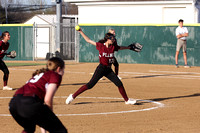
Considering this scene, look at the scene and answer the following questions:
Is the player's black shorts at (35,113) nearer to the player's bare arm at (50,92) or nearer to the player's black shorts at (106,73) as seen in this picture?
the player's bare arm at (50,92)

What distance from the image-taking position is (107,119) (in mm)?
10336

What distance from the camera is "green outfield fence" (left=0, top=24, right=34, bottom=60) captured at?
102 feet

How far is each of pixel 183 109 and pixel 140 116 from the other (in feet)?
5.13

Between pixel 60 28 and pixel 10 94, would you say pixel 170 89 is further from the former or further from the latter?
pixel 60 28

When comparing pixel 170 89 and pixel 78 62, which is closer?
pixel 170 89

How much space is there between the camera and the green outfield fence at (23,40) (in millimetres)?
31234

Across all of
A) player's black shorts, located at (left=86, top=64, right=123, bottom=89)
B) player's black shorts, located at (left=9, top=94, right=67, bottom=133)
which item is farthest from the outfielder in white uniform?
player's black shorts, located at (left=9, top=94, right=67, bottom=133)

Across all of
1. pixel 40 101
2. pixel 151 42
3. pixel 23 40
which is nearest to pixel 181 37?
pixel 151 42

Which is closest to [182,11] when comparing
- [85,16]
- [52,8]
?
[85,16]

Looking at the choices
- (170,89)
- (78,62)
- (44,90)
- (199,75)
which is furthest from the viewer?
(78,62)

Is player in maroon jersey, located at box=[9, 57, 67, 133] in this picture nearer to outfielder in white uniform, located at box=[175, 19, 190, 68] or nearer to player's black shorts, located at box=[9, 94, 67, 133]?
player's black shorts, located at box=[9, 94, 67, 133]

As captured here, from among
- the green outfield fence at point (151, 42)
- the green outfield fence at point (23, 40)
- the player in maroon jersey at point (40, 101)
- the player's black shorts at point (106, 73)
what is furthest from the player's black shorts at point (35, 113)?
the green outfield fence at point (23, 40)

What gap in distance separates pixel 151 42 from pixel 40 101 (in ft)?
70.8

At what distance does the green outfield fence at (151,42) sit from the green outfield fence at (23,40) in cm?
397
